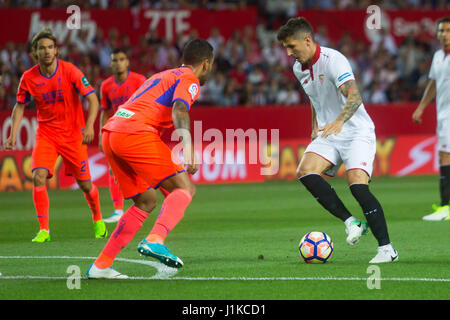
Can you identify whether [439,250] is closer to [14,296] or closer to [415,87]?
[14,296]

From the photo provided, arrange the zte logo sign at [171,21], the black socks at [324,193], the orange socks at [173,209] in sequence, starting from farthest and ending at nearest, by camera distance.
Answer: the zte logo sign at [171,21] < the black socks at [324,193] < the orange socks at [173,209]

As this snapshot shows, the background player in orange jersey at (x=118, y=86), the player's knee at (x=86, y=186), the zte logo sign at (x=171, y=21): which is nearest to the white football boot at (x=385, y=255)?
the player's knee at (x=86, y=186)

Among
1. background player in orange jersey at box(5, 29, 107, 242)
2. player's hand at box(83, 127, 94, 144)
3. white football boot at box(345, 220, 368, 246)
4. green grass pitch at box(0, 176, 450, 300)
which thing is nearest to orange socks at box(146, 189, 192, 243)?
green grass pitch at box(0, 176, 450, 300)

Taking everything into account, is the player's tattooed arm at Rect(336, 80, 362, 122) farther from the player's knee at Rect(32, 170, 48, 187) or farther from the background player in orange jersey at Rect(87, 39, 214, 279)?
the player's knee at Rect(32, 170, 48, 187)

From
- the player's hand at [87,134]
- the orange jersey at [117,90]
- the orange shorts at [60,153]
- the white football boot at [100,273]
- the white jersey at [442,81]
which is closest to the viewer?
the white football boot at [100,273]

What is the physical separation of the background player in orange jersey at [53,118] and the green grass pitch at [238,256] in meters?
0.52

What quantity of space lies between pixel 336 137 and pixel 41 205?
3.62 m

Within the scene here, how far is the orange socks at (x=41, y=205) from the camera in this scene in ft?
30.1

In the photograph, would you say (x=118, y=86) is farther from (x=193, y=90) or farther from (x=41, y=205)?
(x=193, y=90)

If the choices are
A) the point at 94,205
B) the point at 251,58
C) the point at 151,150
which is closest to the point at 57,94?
the point at 94,205

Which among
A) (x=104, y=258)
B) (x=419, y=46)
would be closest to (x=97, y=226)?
(x=104, y=258)

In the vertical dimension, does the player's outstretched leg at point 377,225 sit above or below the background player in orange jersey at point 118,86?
below

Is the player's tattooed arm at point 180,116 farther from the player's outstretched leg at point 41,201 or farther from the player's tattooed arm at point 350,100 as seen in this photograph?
the player's outstretched leg at point 41,201
